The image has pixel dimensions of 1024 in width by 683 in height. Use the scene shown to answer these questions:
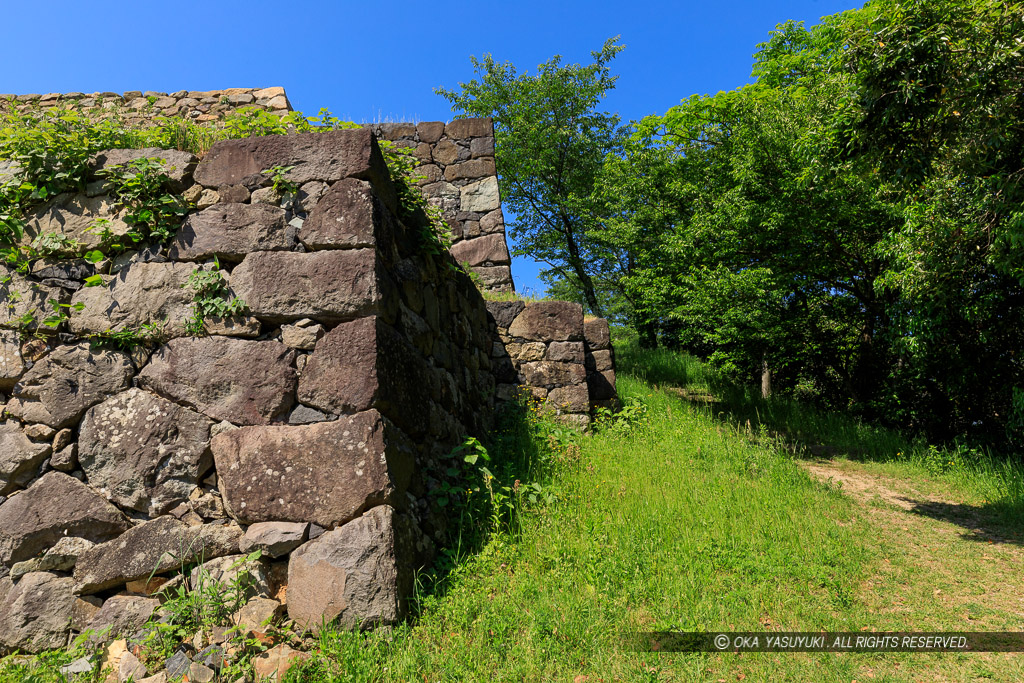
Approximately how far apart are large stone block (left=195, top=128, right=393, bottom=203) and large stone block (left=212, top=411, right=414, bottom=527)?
1660 millimetres

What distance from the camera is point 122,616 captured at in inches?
125

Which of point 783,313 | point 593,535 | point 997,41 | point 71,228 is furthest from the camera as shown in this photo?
point 783,313

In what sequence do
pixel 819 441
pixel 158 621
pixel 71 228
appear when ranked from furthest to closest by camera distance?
pixel 819 441
pixel 71 228
pixel 158 621

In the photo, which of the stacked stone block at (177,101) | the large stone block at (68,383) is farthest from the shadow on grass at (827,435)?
the stacked stone block at (177,101)

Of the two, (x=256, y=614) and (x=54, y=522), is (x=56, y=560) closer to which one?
(x=54, y=522)

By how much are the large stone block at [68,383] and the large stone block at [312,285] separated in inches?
36.3

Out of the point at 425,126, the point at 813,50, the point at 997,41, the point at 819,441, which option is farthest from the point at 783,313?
the point at 425,126

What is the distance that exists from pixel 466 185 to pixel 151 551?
659 centimetres

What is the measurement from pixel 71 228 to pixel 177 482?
1958 millimetres

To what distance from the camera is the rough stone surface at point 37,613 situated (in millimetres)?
3285

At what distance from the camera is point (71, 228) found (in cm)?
388

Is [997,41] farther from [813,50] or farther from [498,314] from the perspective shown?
[813,50]

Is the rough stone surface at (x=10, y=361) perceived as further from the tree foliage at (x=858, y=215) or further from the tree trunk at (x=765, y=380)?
the tree trunk at (x=765, y=380)

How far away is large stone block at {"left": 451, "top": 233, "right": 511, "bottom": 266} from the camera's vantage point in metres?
8.34
